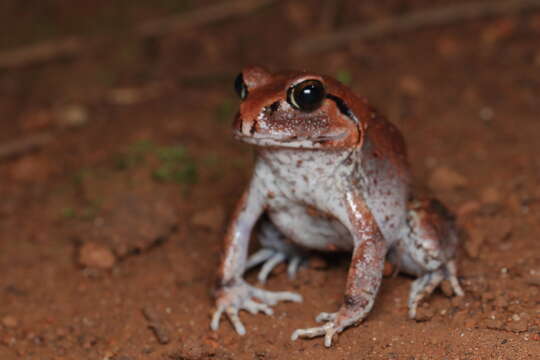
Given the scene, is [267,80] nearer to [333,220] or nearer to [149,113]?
[333,220]

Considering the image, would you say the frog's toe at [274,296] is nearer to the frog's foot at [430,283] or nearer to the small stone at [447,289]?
the frog's foot at [430,283]

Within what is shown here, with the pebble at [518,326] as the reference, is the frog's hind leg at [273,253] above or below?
below

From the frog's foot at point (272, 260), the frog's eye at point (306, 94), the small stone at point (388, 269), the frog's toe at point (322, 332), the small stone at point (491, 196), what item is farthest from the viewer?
the small stone at point (491, 196)

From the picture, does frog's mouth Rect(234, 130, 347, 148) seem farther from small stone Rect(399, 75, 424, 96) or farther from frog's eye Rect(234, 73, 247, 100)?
small stone Rect(399, 75, 424, 96)

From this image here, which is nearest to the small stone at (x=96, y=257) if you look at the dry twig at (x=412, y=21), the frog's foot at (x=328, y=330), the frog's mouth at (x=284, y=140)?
the frog's foot at (x=328, y=330)

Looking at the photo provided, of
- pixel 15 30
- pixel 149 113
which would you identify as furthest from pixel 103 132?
pixel 15 30
